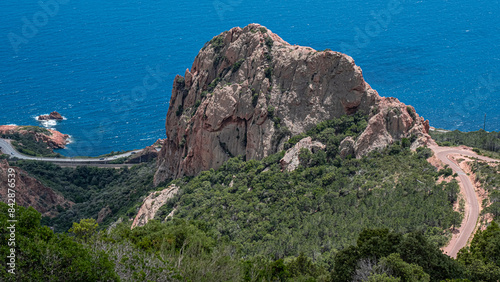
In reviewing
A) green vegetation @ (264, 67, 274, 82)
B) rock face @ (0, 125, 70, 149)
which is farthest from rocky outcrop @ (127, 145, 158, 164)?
green vegetation @ (264, 67, 274, 82)

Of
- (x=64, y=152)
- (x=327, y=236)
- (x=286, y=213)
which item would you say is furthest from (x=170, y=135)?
(x=64, y=152)

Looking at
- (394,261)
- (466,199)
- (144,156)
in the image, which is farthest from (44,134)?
(394,261)

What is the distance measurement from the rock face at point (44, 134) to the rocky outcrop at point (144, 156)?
103 ft

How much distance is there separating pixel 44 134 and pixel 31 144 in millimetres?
7393

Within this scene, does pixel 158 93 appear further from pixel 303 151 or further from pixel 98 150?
pixel 303 151

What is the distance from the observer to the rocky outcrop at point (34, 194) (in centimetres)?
9944

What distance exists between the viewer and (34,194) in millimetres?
104750

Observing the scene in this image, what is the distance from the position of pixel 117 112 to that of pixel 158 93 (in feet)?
61.4

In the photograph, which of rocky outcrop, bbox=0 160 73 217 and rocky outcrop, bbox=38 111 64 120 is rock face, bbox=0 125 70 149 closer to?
rocky outcrop, bbox=38 111 64 120

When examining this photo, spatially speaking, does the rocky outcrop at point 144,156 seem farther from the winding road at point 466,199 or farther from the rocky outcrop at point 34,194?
the winding road at point 466,199

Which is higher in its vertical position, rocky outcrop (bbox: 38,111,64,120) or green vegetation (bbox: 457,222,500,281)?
rocky outcrop (bbox: 38,111,64,120)

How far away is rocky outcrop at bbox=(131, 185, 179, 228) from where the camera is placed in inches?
2933

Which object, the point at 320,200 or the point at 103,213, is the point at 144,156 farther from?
the point at 320,200

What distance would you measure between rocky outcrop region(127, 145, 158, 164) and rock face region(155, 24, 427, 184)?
48647mm
